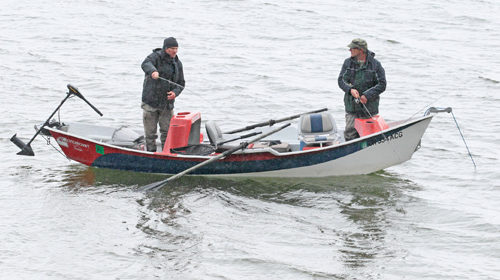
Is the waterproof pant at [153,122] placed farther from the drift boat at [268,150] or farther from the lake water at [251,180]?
the lake water at [251,180]

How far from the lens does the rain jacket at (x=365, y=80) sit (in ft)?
38.9

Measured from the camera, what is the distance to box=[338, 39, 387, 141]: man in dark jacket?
38.8 ft

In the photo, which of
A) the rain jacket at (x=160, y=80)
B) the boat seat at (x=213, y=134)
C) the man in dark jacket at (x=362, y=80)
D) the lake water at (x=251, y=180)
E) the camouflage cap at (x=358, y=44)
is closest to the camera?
the lake water at (x=251, y=180)

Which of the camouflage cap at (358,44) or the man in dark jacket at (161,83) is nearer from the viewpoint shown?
the camouflage cap at (358,44)

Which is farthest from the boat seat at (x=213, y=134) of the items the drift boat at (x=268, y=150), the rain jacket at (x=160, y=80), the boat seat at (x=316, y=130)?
the boat seat at (x=316, y=130)

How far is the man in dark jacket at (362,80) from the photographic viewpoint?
38.8 ft

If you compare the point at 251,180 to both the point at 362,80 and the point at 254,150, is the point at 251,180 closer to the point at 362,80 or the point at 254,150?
the point at 254,150

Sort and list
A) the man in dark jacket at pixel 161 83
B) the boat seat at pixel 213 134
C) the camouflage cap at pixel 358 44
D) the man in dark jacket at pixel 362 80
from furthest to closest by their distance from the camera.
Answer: the boat seat at pixel 213 134, the man in dark jacket at pixel 161 83, the man in dark jacket at pixel 362 80, the camouflage cap at pixel 358 44

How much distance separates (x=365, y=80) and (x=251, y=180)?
8.24 feet

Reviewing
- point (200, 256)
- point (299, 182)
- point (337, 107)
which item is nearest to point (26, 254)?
point (200, 256)

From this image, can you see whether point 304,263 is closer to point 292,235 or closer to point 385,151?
point 292,235

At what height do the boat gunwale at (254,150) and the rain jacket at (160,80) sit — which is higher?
the rain jacket at (160,80)

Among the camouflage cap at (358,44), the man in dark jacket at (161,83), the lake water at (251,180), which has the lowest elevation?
the lake water at (251,180)

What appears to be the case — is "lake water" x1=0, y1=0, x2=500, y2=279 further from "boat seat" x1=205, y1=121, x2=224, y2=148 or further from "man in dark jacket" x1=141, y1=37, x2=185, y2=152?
"man in dark jacket" x1=141, y1=37, x2=185, y2=152
